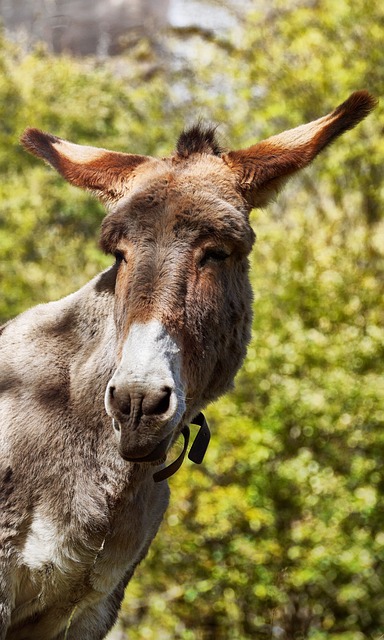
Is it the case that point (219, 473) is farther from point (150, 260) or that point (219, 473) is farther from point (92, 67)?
point (92, 67)

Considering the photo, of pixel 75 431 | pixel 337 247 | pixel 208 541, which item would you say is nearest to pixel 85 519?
pixel 75 431

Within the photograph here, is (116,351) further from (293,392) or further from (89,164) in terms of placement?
(293,392)

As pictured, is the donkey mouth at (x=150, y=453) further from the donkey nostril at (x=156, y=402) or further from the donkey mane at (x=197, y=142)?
the donkey mane at (x=197, y=142)

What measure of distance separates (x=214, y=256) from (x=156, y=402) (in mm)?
767

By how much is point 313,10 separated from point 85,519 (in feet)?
42.1

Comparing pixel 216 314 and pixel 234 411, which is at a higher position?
pixel 216 314

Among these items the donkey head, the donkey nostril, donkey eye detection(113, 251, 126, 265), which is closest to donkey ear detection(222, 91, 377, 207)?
the donkey head

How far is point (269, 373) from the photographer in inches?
322

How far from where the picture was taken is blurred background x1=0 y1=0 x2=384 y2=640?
291 inches

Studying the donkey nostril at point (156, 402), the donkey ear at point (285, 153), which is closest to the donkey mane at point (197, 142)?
the donkey ear at point (285, 153)

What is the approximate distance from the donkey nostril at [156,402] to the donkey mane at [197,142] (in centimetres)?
129

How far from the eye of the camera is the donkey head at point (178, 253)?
9.55 feet

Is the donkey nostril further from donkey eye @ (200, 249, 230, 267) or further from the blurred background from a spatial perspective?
the blurred background

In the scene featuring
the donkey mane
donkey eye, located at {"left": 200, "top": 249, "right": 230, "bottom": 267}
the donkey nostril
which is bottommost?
the donkey nostril
